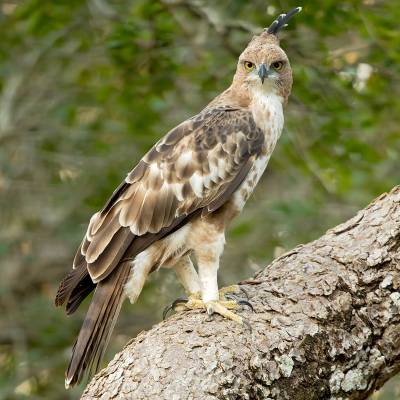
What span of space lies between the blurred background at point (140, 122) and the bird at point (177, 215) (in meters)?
1.76

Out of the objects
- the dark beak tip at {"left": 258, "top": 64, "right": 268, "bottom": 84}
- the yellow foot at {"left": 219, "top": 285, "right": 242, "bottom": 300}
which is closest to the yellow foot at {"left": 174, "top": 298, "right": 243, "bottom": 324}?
the yellow foot at {"left": 219, "top": 285, "right": 242, "bottom": 300}

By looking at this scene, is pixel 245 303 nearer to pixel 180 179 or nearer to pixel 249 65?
pixel 180 179

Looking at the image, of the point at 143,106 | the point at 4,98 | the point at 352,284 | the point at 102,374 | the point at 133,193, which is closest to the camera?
the point at 102,374

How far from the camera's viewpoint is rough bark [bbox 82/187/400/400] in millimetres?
4305

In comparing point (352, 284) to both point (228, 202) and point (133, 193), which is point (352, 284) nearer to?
point (228, 202)

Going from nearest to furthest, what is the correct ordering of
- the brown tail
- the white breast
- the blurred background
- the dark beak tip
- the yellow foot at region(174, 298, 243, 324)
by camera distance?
the yellow foot at region(174, 298, 243, 324) → the brown tail → the white breast → the dark beak tip → the blurred background

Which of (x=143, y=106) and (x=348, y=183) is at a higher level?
(x=143, y=106)

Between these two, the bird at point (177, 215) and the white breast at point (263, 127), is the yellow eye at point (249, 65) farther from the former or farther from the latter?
the white breast at point (263, 127)

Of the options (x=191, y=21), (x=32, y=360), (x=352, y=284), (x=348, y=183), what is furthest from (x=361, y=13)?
(x=32, y=360)

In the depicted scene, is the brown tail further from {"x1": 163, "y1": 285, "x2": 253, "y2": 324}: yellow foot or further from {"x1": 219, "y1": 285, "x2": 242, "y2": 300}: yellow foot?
{"x1": 219, "y1": 285, "x2": 242, "y2": 300}: yellow foot

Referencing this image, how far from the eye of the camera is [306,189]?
9.77m

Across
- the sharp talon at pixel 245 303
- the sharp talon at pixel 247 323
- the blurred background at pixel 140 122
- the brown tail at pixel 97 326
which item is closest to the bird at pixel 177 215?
the brown tail at pixel 97 326

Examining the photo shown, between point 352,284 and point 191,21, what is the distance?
4.80 m

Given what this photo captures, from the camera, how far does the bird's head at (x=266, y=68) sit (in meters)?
6.17
